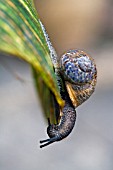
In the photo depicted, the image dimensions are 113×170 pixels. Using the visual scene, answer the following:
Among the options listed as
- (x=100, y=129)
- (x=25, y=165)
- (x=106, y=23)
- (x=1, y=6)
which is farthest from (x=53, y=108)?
(x=106, y=23)

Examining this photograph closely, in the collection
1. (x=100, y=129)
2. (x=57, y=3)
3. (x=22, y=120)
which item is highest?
(x=57, y=3)

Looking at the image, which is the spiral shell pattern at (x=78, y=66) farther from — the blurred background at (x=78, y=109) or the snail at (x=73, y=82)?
the blurred background at (x=78, y=109)

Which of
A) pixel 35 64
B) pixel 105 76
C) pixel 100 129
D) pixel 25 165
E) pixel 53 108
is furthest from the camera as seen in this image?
pixel 105 76

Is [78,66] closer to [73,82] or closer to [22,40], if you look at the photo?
[73,82]

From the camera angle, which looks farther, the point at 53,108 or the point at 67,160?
the point at 67,160

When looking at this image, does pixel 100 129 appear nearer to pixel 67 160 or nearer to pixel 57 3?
pixel 67 160

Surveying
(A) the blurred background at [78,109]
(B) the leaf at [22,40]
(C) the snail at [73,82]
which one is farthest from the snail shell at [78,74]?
(A) the blurred background at [78,109]
